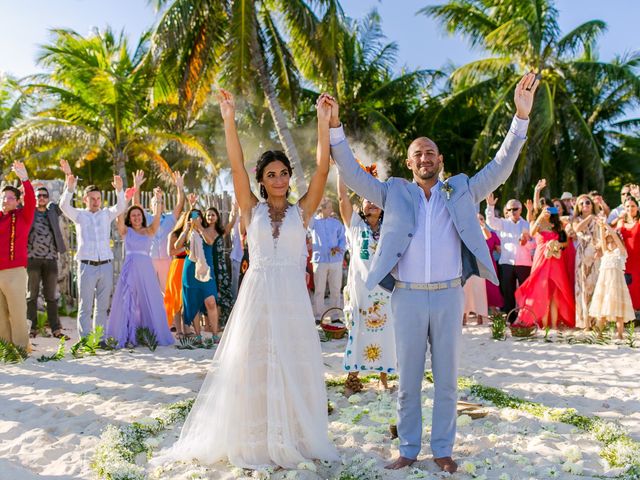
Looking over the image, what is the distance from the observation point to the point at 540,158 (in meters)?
22.6

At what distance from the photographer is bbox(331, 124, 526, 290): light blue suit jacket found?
3787mm

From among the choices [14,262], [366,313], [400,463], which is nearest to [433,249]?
[400,463]

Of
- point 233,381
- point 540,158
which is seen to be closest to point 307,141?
point 540,158

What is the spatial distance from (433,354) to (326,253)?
742cm

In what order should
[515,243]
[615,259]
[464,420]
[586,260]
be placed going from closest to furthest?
[464,420] < [615,259] < [586,260] < [515,243]

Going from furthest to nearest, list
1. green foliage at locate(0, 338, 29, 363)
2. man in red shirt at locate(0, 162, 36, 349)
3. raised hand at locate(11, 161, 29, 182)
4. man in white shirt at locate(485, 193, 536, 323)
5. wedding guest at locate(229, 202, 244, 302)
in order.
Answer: wedding guest at locate(229, 202, 244, 302), man in white shirt at locate(485, 193, 536, 323), man in red shirt at locate(0, 162, 36, 349), green foliage at locate(0, 338, 29, 363), raised hand at locate(11, 161, 29, 182)

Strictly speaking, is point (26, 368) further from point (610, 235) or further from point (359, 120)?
point (359, 120)

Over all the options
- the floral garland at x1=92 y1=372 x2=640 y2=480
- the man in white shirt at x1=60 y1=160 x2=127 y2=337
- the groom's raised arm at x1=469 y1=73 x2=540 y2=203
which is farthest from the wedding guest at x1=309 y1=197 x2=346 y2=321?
the groom's raised arm at x1=469 y1=73 x2=540 y2=203

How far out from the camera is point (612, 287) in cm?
823

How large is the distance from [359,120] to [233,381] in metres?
21.5

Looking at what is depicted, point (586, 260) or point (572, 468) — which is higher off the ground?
point (586, 260)

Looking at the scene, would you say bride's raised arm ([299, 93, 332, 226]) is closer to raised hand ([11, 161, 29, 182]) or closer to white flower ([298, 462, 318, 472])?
white flower ([298, 462, 318, 472])

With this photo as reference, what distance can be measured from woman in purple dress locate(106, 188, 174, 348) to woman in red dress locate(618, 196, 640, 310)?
7131 mm

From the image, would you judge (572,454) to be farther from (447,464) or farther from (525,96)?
(525,96)
